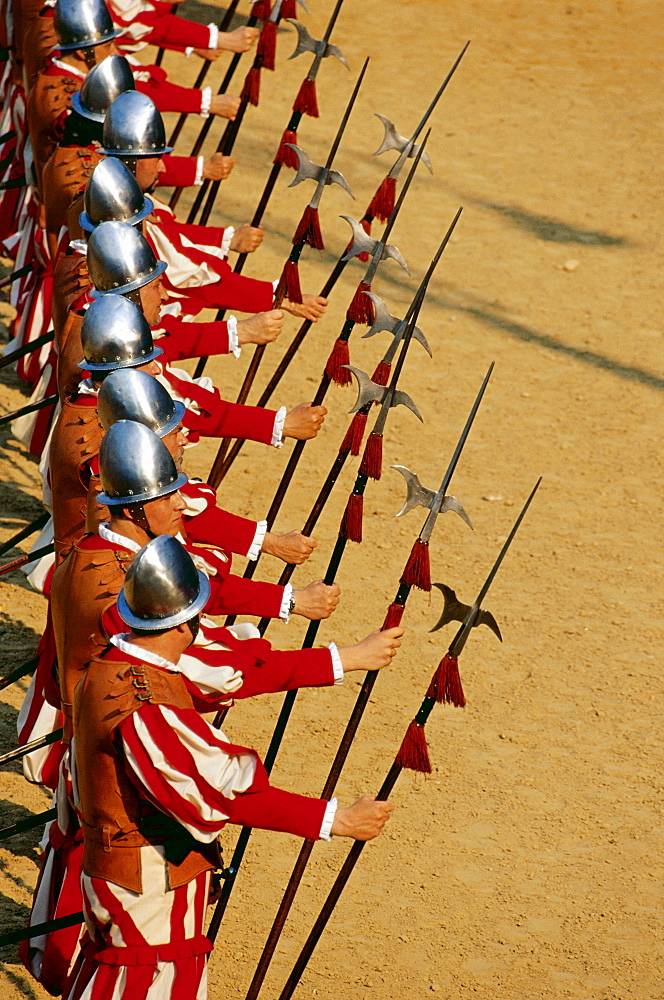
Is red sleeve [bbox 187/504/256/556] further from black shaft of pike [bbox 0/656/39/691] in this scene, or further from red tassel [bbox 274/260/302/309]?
red tassel [bbox 274/260/302/309]

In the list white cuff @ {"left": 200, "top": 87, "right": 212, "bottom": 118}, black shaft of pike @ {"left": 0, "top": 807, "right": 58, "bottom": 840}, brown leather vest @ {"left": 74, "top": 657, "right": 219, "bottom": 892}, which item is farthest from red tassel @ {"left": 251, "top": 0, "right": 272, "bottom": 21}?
brown leather vest @ {"left": 74, "top": 657, "right": 219, "bottom": 892}

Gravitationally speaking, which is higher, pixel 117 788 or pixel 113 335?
pixel 113 335

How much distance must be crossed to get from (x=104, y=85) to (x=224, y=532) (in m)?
1.71

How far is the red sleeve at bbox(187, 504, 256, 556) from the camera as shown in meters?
4.18

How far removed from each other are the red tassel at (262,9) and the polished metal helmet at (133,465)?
126 inches

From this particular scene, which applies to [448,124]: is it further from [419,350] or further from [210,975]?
[210,975]

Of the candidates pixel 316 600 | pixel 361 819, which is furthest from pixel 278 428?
pixel 361 819

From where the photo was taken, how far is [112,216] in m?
4.20

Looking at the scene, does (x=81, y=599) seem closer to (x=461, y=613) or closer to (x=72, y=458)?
(x=72, y=458)

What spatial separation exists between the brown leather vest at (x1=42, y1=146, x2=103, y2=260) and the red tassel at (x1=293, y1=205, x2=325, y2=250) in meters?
0.87

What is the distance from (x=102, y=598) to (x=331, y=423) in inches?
156

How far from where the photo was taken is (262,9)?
578 centimetres

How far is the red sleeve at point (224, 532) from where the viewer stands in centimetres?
418

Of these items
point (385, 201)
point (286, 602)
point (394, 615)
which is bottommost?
point (286, 602)
